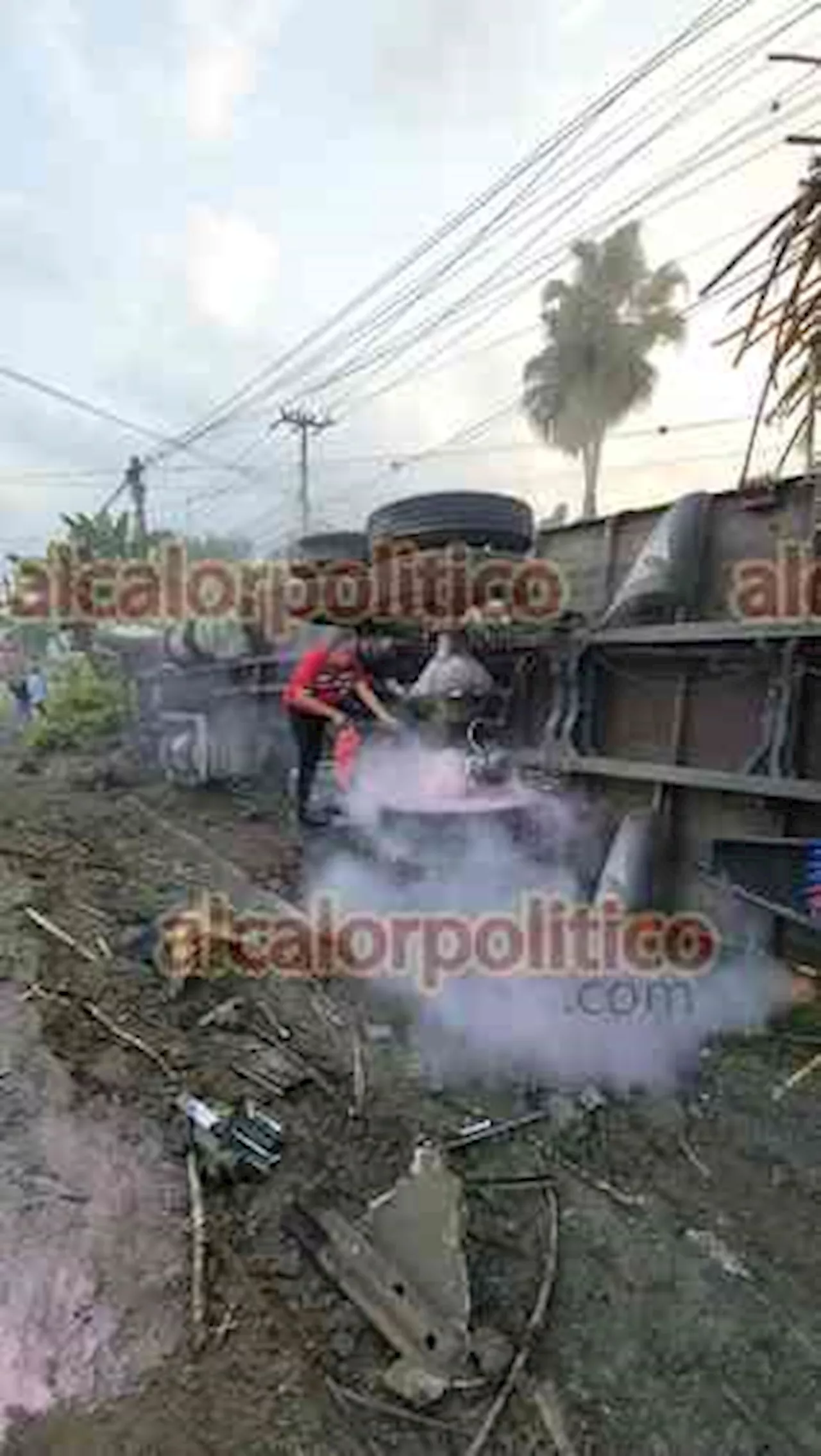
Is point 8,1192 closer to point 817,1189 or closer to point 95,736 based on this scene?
point 817,1189

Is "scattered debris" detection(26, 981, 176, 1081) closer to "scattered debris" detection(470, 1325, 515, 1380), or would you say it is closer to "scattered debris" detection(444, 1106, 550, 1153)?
"scattered debris" detection(444, 1106, 550, 1153)

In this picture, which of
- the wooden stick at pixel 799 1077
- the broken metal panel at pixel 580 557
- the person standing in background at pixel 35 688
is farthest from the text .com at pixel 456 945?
the person standing in background at pixel 35 688

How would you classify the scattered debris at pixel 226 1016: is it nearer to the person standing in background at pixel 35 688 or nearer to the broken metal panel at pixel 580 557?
the broken metal panel at pixel 580 557

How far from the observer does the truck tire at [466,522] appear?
20.4ft

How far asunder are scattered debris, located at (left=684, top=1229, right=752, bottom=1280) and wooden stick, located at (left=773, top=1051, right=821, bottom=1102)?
1.00 meters

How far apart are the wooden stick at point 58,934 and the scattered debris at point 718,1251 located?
317cm

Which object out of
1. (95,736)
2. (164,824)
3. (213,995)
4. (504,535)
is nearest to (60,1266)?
(213,995)

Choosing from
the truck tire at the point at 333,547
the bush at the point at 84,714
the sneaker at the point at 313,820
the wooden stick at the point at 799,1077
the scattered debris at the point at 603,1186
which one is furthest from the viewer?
the bush at the point at 84,714

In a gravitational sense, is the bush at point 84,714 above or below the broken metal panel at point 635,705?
below

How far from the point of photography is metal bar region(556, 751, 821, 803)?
4.24 m

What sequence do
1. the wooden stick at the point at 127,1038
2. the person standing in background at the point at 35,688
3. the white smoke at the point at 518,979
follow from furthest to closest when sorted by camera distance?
the person standing in background at the point at 35,688 → the white smoke at the point at 518,979 → the wooden stick at the point at 127,1038

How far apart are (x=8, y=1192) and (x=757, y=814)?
3.54 metres

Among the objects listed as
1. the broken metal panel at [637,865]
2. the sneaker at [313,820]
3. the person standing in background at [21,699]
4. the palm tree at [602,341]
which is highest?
the palm tree at [602,341]

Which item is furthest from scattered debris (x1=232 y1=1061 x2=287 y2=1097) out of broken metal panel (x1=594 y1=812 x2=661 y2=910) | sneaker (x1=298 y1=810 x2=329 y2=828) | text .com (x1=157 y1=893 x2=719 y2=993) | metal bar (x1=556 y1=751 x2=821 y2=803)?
sneaker (x1=298 y1=810 x2=329 y2=828)
